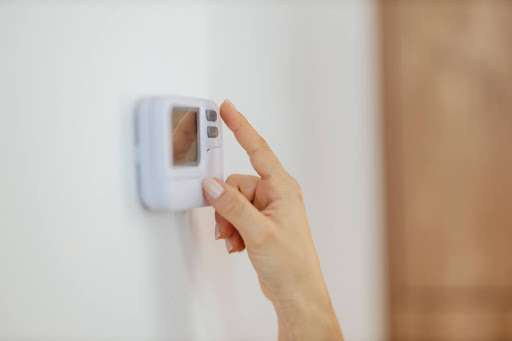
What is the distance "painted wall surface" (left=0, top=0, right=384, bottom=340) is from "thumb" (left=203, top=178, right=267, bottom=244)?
8 cm

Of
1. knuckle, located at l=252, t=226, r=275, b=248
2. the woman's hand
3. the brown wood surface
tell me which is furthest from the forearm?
the brown wood surface

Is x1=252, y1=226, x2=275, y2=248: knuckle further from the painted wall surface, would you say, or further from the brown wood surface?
the brown wood surface

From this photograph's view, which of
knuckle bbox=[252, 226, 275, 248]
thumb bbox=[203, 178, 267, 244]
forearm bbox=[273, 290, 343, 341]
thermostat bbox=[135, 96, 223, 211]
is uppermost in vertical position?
thermostat bbox=[135, 96, 223, 211]

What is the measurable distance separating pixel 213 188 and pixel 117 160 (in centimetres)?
11

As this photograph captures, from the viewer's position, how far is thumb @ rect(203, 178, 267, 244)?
571 millimetres

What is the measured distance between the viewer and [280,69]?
3.03 ft

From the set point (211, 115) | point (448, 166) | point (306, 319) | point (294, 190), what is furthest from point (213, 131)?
point (448, 166)

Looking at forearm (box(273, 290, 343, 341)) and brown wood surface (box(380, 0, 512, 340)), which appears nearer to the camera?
forearm (box(273, 290, 343, 341))

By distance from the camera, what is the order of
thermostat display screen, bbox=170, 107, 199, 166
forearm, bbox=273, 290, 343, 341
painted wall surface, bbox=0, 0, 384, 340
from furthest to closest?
forearm, bbox=273, 290, 343, 341 < thermostat display screen, bbox=170, 107, 199, 166 < painted wall surface, bbox=0, 0, 384, 340

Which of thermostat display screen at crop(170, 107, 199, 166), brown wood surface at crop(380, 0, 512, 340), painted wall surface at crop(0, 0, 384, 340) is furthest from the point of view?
brown wood surface at crop(380, 0, 512, 340)

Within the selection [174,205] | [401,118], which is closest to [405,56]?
[401,118]

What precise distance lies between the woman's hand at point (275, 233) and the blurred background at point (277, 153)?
76 mm

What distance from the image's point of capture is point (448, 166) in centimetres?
142

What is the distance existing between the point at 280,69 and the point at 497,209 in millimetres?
844
